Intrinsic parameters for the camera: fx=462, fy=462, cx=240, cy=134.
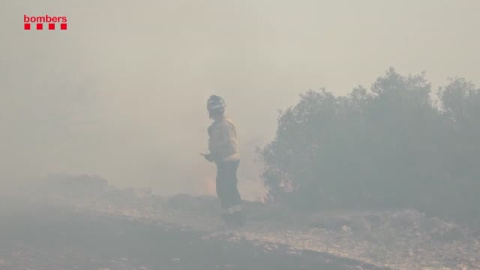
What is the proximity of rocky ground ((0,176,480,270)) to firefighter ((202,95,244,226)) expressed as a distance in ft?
2.67

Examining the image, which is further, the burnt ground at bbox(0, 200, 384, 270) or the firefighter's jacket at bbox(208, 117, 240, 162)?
the firefighter's jacket at bbox(208, 117, 240, 162)

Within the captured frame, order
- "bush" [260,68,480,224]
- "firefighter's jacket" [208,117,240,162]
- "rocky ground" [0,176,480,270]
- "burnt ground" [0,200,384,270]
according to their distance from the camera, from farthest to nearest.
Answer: "firefighter's jacket" [208,117,240,162], "bush" [260,68,480,224], "rocky ground" [0,176,480,270], "burnt ground" [0,200,384,270]

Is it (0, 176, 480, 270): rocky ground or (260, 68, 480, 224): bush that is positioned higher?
(260, 68, 480, 224): bush

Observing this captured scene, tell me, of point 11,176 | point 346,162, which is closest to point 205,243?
point 346,162

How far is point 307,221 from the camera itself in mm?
18547

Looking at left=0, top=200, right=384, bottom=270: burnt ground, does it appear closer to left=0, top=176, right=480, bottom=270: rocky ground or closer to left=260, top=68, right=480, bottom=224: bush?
left=0, top=176, right=480, bottom=270: rocky ground

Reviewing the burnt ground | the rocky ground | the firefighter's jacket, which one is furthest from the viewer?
the firefighter's jacket

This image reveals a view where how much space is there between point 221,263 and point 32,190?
911 inches

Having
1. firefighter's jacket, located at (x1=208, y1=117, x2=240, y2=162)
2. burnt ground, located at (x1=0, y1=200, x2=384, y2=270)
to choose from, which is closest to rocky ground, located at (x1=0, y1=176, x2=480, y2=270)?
burnt ground, located at (x1=0, y1=200, x2=384, y2=270)

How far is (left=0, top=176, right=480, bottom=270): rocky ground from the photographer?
1269 centimetres

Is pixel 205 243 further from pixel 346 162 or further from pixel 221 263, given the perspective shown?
pixel 346 162

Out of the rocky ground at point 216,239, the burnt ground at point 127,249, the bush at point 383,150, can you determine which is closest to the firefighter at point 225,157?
the rocky ground at point 216,239

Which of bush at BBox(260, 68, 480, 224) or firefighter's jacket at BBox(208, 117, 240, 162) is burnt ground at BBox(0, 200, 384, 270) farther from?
bush at BBox(260, 68, 480, 224)

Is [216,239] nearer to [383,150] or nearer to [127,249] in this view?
[127,249]
